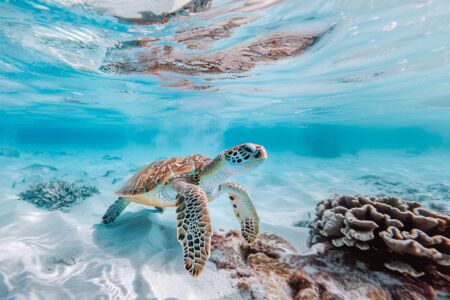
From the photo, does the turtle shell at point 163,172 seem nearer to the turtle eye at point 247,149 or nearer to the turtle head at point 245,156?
the turtle head at point 245,156

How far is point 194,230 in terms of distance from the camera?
2.26m

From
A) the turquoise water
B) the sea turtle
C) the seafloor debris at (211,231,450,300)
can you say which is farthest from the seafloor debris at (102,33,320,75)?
the seafloor debris at (211,231,450,300)

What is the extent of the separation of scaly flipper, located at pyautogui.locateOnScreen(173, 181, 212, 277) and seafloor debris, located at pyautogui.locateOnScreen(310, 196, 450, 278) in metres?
1.58

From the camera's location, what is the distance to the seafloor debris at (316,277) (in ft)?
6.88

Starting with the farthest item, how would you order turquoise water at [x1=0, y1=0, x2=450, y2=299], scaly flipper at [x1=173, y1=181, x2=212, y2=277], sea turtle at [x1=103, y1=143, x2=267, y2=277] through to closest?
turquoise water at [x1=0, y1=0, x2=450, y2=299] → sea turtle at [x1=103, y1=143, x2=267, y2=277] → scaly flipper at [x1=173, y1=181, x2=212, y2=277]

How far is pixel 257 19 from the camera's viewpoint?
266 inches

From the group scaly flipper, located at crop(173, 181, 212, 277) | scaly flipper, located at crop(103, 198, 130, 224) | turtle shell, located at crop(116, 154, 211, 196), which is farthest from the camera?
scaly flipper, located at crop(103, 198, 130, 224)

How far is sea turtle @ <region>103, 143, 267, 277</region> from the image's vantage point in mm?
2182

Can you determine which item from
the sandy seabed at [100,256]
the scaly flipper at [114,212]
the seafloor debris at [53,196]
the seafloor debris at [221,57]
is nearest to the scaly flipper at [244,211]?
the sandy seabed at [100,256]

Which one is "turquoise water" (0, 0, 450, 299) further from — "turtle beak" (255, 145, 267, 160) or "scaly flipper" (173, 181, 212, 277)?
"turtle beak" (255, 145, 267, 160)

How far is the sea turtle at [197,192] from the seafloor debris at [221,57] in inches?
242

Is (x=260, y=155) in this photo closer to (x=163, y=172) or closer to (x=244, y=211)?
(x=244, y=211)

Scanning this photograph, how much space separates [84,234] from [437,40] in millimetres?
12195

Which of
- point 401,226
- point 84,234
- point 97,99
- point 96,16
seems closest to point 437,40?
point 401,226
